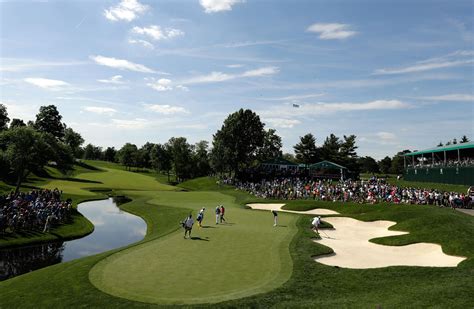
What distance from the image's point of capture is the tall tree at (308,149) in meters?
117

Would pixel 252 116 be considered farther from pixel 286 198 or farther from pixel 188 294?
pixel 188 294

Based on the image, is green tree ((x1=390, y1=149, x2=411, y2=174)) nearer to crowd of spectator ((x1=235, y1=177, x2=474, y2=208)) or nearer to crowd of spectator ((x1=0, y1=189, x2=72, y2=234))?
crowd of spectator ((x1=235, y1=177, x2=474, y2=208))

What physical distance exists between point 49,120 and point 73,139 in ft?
52.2

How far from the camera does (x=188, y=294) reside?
15.8m

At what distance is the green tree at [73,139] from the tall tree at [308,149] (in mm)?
86617

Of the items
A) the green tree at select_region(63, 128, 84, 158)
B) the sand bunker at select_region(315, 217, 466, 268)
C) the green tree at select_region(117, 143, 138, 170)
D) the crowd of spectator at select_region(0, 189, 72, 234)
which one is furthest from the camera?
the green tree at select_region(117, 143, 138, 170)

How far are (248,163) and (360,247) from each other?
241 feet

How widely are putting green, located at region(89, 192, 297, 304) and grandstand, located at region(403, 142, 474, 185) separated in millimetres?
36481

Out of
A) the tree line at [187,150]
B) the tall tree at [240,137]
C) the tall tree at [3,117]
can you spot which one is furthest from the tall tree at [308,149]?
the tall tree at [3,117]

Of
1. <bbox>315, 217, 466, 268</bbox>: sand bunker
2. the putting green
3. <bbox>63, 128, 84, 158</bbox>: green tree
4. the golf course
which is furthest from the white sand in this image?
<bbox>63, 128, 84, 158</bbox>: green tree

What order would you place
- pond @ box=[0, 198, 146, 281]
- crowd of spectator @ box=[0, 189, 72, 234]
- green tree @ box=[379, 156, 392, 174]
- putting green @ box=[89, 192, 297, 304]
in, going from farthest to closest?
green tree @ box=[379, 156, 392, 174]
crowd of spectator @ box=[0, 189, 72, 234]
pond @ box=[0, 198, 146, 281]
putting green @ box=[89, 192, 297, 304]

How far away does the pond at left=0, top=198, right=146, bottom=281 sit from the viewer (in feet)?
80.7

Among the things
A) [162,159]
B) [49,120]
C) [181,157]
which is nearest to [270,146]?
[181,157]

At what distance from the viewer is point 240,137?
95.1 m
